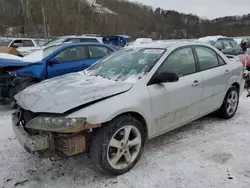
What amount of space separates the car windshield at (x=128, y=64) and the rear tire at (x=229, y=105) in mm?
1859

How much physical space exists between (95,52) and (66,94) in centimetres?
460

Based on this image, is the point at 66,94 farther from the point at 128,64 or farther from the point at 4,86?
the point at 4,86

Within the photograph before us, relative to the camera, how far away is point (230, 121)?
4902 mm

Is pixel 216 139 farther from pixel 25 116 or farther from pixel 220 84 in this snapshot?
pixel 25 116

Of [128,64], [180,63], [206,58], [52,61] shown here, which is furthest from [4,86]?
[206,58]

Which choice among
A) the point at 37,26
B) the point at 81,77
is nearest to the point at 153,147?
the point at 81,77

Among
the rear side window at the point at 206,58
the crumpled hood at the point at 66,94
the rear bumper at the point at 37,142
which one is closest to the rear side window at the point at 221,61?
the rear side window at the point at 206,58

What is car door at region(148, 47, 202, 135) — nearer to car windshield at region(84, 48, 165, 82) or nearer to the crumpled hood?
car windshield at region(84, 48, 165, 82)

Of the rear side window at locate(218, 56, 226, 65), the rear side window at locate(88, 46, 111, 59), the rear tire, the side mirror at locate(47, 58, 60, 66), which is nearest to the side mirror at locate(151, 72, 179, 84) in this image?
the rear side window at locate(218, 56, 226, 65)

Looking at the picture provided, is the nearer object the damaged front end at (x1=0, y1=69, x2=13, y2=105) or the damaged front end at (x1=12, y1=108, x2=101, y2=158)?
the damaged front end at (x1=12, y1=108, x2=101, y2=158)

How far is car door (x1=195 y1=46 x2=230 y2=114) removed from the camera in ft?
13.8

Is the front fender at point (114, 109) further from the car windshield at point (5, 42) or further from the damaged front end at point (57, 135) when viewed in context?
the car windshield at point (5, 42)

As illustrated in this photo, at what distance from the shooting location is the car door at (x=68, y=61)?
644cm

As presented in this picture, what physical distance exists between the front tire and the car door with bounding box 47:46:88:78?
384 cm
